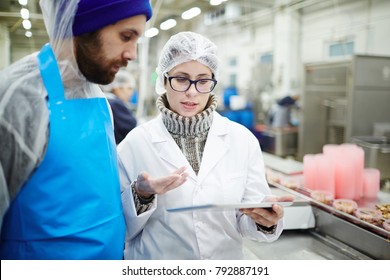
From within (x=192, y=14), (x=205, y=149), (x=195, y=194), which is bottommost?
Answer: (x=195, y=194)

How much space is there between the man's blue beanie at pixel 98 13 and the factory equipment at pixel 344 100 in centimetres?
197

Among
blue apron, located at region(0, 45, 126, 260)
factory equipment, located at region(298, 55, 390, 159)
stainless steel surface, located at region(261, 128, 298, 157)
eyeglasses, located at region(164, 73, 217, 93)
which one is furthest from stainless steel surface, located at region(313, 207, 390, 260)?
stainless steel surface, located at region(261, 128, 298, 157)

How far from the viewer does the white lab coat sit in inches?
35.6

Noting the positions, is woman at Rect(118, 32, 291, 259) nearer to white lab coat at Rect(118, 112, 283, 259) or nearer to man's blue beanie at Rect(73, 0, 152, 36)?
white lab coat at Rect(118, 112, 283, 259)

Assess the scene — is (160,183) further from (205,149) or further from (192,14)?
(192,14)

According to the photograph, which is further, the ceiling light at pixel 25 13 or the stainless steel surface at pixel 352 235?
the ceiling light at pixel 25 13

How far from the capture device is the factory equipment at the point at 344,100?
7.82 ft

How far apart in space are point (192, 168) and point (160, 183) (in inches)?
8.4

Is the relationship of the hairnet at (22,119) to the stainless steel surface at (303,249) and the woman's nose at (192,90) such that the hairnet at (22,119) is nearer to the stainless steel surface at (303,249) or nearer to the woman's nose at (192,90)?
the woman's nose at (192,90)

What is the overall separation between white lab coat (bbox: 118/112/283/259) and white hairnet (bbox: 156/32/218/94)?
203 millimetres

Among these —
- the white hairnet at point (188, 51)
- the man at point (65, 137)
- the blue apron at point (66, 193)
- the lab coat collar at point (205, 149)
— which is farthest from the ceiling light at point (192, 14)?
the blue apron at point (66, 193)

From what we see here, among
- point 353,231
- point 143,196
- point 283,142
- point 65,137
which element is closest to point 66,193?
point 65,137

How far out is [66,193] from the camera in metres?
0.65
